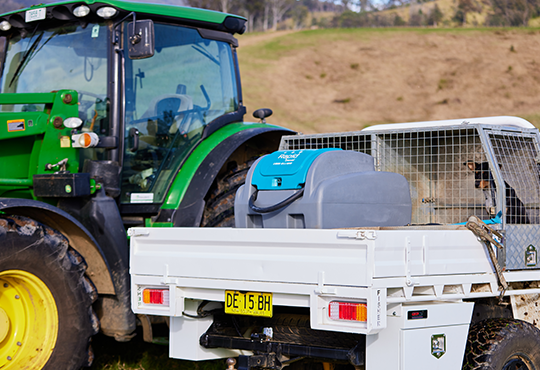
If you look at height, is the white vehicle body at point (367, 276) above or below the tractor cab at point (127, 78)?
below

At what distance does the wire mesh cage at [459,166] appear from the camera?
4016mm

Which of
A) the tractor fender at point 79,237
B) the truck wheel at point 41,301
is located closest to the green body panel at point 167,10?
the tractor fender at point 79,237

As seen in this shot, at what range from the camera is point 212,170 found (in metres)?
4.80

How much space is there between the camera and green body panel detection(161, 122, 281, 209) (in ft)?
15.4

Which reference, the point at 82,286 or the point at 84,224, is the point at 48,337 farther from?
the point at 84,224

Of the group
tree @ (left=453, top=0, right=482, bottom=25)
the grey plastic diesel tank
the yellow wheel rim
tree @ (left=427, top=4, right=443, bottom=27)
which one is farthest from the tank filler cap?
tree @ (left=453, top=0, right=482, bottom=25)

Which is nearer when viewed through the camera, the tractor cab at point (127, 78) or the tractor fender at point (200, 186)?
the tractor cab at point (127, 78)

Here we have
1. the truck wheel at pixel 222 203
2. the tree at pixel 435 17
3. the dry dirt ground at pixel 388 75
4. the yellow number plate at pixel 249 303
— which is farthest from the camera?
the tree at pixel 435 17

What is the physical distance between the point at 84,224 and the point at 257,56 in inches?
1696

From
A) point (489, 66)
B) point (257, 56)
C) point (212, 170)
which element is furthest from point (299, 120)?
point (212, 170)

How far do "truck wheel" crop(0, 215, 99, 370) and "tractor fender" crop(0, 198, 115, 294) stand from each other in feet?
0.39

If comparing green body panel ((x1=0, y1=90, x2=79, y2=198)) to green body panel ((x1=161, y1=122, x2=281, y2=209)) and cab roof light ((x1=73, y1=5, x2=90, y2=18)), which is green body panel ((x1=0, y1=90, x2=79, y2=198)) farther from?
green body panel ((x1=161, y1=122, x2=281, y2=209))

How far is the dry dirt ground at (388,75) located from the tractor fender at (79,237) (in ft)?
94.4

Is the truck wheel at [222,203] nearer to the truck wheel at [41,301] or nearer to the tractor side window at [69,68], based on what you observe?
the tractor side window at [69,68]
